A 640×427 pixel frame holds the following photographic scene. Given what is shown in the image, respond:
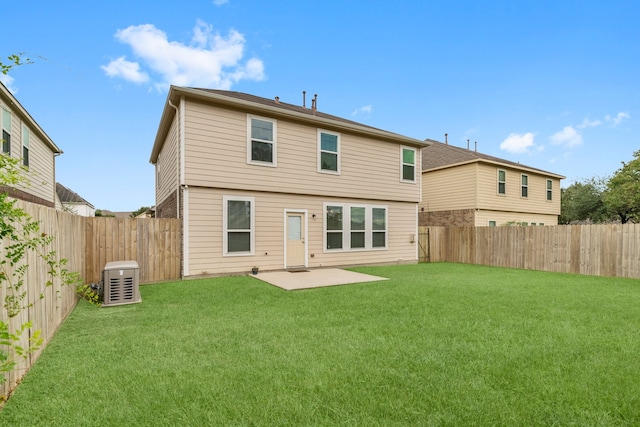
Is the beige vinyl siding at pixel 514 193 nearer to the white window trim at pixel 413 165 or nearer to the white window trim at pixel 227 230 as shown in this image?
the white window trim at pixel 413 165

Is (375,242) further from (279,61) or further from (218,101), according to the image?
(279,61)

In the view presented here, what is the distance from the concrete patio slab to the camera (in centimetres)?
753

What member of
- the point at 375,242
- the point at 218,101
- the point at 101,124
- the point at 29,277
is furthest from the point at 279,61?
the point at 29,277

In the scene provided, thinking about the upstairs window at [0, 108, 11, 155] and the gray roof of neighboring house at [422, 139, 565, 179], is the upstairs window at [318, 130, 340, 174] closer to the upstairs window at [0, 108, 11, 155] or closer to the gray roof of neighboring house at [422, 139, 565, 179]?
the gray roof of neighboring house at [422, 139, 565, 179]

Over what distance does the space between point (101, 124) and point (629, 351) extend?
1581 cm

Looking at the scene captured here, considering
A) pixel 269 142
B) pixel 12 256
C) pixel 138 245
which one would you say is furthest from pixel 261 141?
pixel 12 256

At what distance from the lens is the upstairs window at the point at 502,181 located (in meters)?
16.8

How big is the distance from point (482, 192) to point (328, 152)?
9.76 metres

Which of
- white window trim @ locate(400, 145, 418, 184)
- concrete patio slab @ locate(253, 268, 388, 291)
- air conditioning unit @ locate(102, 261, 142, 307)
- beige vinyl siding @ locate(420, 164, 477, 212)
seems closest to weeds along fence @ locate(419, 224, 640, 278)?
white window trim @ locate(400, 145, 418, 184)

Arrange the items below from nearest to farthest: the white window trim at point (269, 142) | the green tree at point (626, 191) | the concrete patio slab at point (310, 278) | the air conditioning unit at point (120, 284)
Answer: the air conditioning unit at point (120, 284) → the concrete patio slab at point (310, 278) → the white window trim at point (269, 142) → the green tree at point (626, 191)

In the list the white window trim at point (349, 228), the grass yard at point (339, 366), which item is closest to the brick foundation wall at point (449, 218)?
the white window trim at point (349, 228)

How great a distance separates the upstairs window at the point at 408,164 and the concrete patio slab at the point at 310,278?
17.6 ft

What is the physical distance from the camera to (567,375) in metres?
2.82

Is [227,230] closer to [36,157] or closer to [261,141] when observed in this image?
[261,141]
